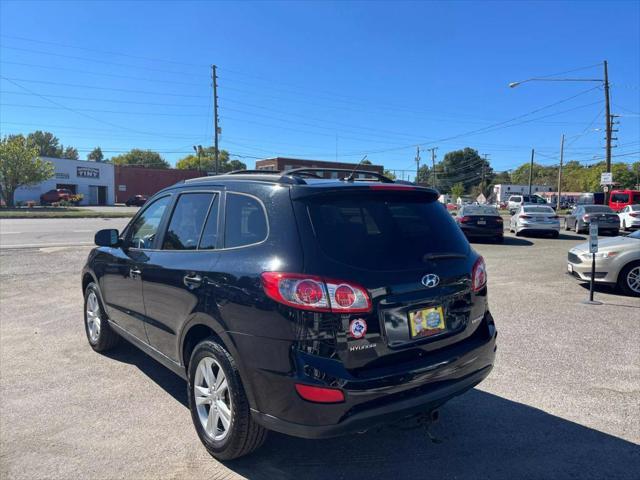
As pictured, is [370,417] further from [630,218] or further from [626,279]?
[630,218]

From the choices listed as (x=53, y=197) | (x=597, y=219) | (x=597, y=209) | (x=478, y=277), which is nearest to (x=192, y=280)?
(x=478, y=277)

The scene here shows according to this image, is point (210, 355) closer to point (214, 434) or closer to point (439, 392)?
point (214, 434)

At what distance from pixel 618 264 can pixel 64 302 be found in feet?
30.1

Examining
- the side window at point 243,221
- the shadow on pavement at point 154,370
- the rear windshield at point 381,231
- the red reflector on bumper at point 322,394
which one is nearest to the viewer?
the red reflector on bumper at point 322,394

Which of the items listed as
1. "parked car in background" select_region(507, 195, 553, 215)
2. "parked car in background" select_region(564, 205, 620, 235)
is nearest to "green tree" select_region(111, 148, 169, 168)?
"parked car in background" select_region(507, 195, 553, 215)

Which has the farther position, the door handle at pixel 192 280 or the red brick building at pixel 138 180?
the red brick building at pixel 138 180

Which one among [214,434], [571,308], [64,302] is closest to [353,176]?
[214,434]

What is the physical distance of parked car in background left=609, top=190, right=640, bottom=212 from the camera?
37.6 meters

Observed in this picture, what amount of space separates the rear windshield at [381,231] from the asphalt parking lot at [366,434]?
51.7 inches

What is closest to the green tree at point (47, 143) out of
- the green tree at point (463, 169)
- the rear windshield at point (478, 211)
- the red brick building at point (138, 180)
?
the red brick building at point (138, 180)

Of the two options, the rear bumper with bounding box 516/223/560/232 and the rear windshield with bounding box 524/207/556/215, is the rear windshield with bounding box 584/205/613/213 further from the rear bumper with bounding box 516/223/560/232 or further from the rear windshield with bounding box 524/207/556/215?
the rear bumper with bounding box 516/223/560/232

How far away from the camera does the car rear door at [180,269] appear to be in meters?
3.21

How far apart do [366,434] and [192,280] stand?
1.67 m

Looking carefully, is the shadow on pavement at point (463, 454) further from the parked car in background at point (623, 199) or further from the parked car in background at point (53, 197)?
the parked car in background at point (53, 197)
